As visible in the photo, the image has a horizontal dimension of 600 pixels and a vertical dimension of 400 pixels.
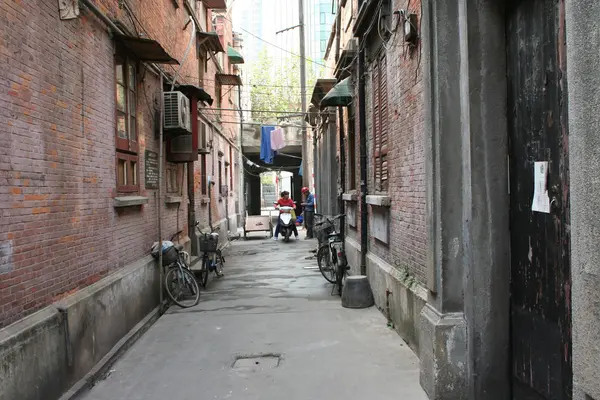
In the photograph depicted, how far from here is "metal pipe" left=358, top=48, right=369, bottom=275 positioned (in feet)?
27.8

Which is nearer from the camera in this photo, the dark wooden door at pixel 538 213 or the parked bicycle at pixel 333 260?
the dark wooden door at pixel 538 213

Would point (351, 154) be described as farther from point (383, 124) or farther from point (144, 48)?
point (144, 48)

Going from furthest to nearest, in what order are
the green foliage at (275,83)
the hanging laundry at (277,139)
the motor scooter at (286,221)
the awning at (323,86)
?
the green foliage at (275,83) < the hanging laundry at (277,139) < the motor scooter at (286,221) < the awning at (323,86)

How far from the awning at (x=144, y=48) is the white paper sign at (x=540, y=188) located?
5.41 meters

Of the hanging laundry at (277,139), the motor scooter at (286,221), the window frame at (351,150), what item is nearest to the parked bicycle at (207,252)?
the window frame at (351,150)

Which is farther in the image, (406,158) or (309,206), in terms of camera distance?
(309,206)

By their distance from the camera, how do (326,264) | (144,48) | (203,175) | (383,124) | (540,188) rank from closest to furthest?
(540,188), (144,48), (383,124), (326,264), (203,175)

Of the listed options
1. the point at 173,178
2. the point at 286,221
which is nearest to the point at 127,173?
the point at 173,178

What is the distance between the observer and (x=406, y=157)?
593 cm

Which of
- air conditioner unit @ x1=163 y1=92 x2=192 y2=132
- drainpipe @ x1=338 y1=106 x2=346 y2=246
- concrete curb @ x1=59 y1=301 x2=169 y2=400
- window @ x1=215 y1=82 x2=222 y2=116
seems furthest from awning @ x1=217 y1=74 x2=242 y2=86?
concrete curb @ x1=59 y1=301 x2=169 y2=400

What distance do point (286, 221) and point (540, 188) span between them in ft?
52.4

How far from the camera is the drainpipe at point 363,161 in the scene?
8.48 m

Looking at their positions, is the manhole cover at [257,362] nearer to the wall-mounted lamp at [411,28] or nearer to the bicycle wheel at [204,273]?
the wall-mounted lamp at [411,28]

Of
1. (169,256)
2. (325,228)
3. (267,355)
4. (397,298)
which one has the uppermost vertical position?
(325,228)
